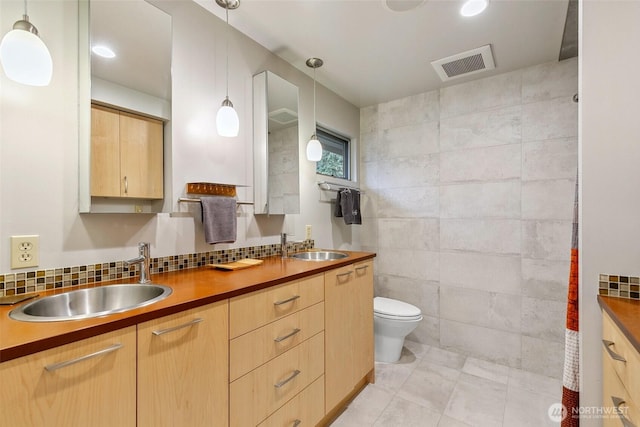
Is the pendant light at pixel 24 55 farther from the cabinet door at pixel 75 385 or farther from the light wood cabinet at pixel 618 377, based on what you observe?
the light wood cabinet at pixel 618 377

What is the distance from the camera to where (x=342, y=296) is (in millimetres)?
1768

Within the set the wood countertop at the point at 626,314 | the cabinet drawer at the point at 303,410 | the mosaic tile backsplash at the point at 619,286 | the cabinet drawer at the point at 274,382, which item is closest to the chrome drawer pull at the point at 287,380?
the cabinet drawer at the point at 274,382

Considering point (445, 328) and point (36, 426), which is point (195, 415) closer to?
point (36, 426)

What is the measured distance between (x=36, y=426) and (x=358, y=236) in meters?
2.68

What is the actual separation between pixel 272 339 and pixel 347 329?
664 mm

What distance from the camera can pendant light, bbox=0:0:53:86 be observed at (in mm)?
926

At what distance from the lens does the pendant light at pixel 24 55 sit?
926mm

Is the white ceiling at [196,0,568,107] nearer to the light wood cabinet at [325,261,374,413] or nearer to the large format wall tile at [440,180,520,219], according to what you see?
the large format wall tile at [440,180,520,219]

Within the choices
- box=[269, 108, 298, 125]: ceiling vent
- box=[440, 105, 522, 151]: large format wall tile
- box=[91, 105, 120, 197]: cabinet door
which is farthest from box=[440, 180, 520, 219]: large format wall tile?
box=[91, 105, 120, 197]: cabinet door

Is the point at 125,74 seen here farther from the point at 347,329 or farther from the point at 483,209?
the point at 483,209

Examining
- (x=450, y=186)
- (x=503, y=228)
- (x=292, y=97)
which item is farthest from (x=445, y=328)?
(x=292, y=97)

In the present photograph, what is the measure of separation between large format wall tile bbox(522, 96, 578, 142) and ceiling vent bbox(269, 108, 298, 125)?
182 cm

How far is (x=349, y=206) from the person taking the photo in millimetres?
2711

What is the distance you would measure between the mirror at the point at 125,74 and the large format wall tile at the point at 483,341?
254cm
